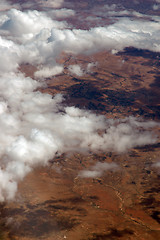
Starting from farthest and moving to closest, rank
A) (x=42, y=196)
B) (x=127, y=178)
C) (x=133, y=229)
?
1. (x=127, y=178)
2. (x=42, y=196)
3. (x=133, y=229)

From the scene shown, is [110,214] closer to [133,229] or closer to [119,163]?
[133,229]

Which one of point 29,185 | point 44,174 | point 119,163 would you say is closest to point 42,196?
point 29,185

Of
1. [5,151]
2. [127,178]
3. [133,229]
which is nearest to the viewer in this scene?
[133,229]

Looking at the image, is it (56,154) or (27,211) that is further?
(56,154)

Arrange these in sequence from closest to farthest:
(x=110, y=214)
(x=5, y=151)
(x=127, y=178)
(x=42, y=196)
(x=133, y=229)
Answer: (x=133, y=229)
(x=110, y=214)
(x=42, y=196)
(x=127, y=178)
(x=5, y=151)

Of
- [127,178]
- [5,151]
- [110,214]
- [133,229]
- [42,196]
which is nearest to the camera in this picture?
[133,229]

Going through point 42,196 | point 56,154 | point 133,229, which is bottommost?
point 133,229

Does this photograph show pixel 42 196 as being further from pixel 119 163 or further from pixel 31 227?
pixel 119 163

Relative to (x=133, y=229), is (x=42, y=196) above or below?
above

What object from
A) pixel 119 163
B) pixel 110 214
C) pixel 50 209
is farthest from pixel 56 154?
pixel 110 214
